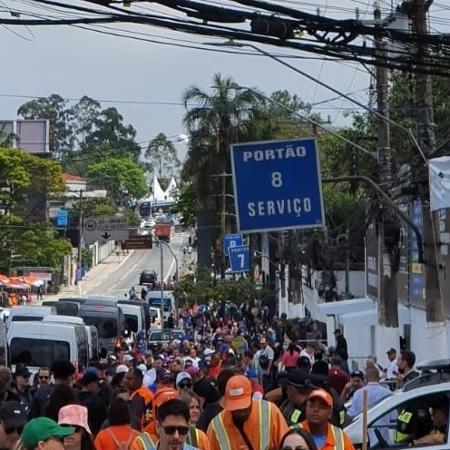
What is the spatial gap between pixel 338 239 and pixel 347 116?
10369mm

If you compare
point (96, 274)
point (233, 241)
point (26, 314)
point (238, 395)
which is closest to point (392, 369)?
point (238, 395)

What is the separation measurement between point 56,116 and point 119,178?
713 inches

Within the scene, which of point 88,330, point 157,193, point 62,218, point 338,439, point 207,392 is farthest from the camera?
point 157,193

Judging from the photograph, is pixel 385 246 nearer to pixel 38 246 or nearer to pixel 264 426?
pixel 264 426

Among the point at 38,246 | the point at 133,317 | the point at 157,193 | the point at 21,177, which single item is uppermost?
the point at 157,193

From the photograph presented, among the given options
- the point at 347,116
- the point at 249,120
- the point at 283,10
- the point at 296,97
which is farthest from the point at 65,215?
the point at 283,10

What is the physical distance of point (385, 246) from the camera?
25.8 meters

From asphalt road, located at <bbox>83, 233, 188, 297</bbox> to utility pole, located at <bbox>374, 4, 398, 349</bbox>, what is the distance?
5940 centimetres

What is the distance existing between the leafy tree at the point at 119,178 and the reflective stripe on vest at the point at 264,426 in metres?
150

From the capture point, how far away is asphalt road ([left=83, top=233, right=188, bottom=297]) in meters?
92.3

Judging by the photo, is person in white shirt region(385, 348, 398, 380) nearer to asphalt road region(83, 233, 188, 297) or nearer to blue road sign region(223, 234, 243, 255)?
blue road sign region(223, 234, 243, 255)

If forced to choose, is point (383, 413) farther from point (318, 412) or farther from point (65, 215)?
point (65, 215)

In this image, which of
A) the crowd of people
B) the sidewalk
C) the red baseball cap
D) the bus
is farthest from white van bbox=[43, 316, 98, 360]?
the bus

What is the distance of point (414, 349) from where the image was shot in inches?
1182
